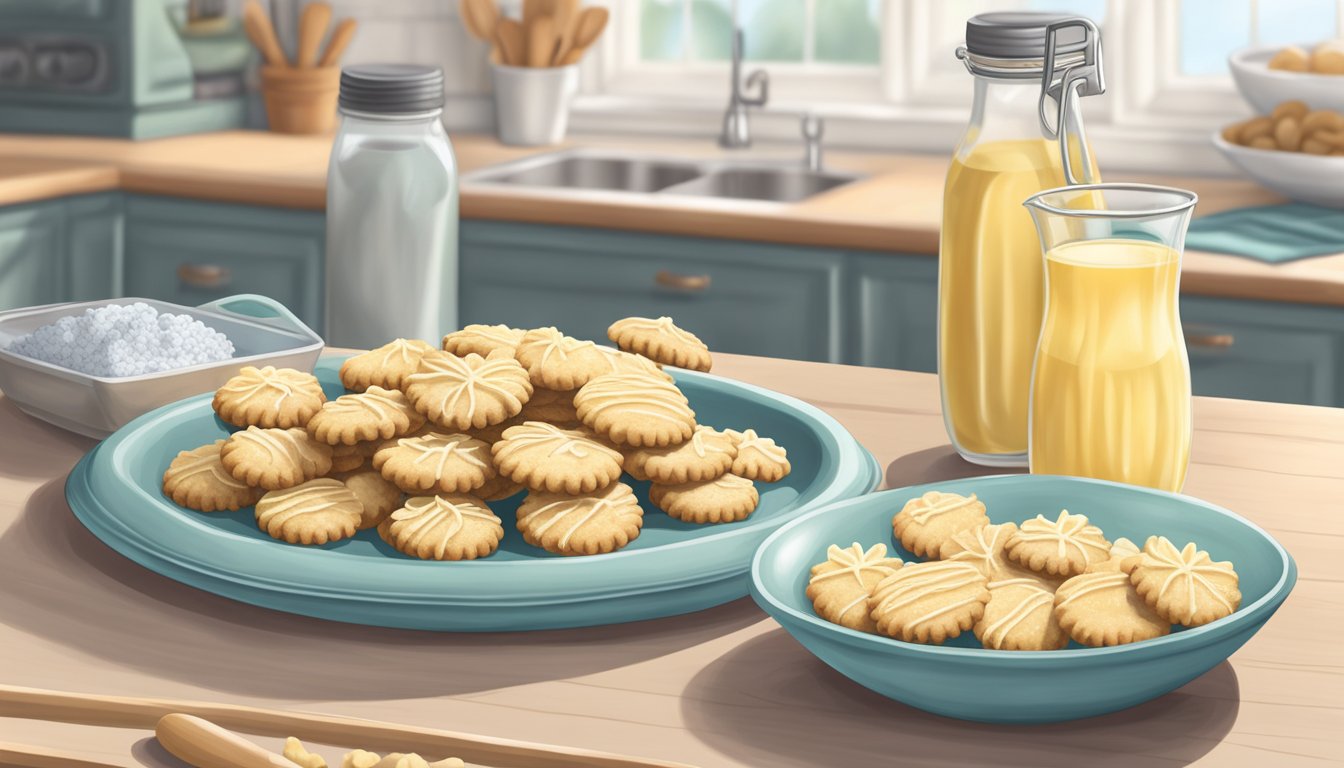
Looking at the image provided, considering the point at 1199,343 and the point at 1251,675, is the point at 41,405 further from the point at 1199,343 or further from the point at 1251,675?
the point at 1199,343

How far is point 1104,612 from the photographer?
816mm

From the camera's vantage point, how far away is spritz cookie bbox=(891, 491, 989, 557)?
94 cm

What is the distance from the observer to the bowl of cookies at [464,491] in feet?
2.97

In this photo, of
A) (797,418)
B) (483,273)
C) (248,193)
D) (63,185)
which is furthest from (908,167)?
(797,418)

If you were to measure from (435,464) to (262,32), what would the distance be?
292 centimetres

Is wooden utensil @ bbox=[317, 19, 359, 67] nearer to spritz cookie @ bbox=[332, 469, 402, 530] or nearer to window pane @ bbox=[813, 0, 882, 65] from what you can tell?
window pane @ bbox=[813, 0, 882, 65]

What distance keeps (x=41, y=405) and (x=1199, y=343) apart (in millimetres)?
1753

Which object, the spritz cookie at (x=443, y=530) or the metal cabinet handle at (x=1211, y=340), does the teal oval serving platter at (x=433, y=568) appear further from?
the metal cabinet handle at (x=1211, y=340)

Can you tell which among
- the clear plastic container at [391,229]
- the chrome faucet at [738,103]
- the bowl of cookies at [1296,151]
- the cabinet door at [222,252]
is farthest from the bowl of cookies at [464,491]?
the chrome faucet at [738,103]

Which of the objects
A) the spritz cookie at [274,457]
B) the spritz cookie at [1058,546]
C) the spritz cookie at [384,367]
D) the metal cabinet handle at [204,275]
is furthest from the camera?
the metal cabinet handle at [204,275]

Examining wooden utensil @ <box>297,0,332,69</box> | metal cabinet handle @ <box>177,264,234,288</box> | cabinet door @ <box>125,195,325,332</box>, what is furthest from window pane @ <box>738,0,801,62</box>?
metal cabinet handle @ <box>177,264,234,288</box>

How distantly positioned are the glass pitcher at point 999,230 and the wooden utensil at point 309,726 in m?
0.53

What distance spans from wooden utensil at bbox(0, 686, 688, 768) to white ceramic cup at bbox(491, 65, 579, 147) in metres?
2.79

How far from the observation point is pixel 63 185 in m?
3.03
